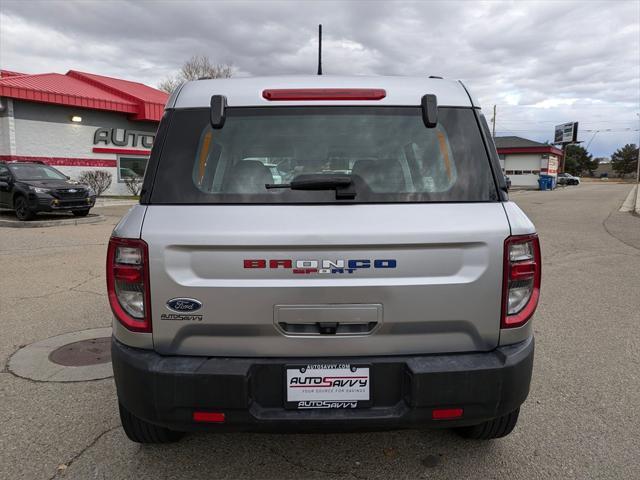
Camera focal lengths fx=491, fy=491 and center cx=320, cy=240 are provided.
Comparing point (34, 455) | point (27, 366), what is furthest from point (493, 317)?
point (27, 366)

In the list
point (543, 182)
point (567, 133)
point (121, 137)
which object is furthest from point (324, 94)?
point (567, 133)

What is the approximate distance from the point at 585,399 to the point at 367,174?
2371 millimetres

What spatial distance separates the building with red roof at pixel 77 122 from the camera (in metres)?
20.2

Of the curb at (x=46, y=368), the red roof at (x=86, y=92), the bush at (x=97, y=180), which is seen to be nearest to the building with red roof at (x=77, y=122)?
the red roof at (x=86, y=92)

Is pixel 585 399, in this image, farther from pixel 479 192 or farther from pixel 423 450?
pixel 479 192

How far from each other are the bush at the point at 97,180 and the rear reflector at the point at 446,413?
2230cm

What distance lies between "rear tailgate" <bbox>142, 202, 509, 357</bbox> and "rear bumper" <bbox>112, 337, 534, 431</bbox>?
0.24 ft

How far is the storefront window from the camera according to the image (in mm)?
24344

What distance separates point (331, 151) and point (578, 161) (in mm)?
127101

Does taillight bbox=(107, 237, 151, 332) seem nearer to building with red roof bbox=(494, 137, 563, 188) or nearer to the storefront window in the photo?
the storefront window

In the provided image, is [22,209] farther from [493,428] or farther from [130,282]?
[493,428]

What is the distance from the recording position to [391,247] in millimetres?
2051

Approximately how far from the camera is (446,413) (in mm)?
2090

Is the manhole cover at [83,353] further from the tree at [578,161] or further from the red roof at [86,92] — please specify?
the tree at [578,161]
